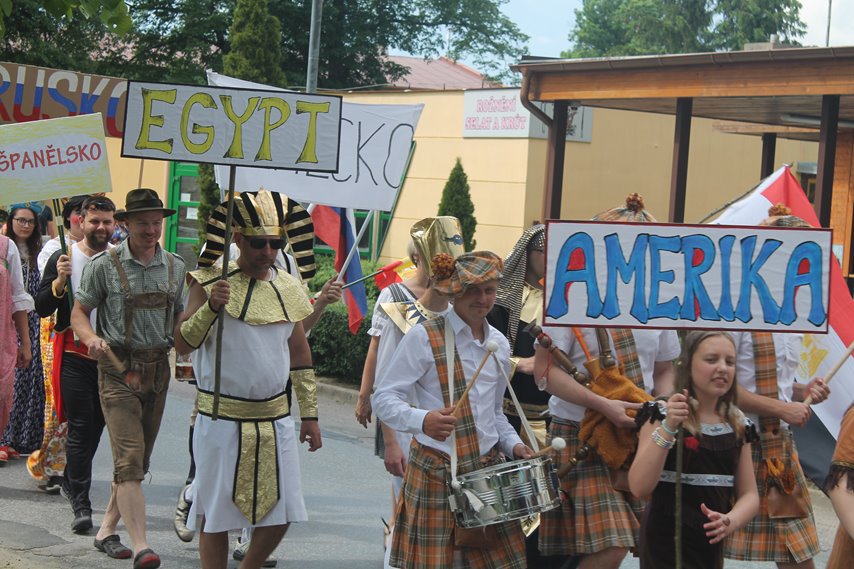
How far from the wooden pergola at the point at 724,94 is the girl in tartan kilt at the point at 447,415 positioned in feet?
23.4

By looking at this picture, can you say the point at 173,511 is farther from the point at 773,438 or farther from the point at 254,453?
the point at 773,438

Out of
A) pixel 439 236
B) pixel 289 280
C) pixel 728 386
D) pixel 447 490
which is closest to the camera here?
pixel 728 386

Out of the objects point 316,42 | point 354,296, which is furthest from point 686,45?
point 354,296

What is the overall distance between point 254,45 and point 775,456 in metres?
17.6

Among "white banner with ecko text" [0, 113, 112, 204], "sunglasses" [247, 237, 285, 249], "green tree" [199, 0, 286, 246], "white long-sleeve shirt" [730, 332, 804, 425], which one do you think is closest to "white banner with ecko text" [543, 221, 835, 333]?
"white long-sleeve shirt" [730, 332, 804, 425]

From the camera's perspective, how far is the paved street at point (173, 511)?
22.0 ft

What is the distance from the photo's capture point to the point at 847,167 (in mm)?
16844

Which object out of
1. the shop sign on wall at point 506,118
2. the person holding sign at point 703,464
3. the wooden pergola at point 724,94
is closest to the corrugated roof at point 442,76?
the shop sign on wall at point 506,118

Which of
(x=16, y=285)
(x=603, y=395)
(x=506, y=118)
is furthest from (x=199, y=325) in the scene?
(x=506, y=118)

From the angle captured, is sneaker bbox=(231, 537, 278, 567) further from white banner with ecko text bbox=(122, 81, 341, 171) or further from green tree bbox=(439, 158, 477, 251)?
green tree bbox=(439, 158, 477, 251)

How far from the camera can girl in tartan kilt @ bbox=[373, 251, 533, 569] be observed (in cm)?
472

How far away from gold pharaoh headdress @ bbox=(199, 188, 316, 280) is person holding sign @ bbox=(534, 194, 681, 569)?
1379mm

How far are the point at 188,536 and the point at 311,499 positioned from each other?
1371 mm

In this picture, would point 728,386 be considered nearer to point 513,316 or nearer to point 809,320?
point 809,320
